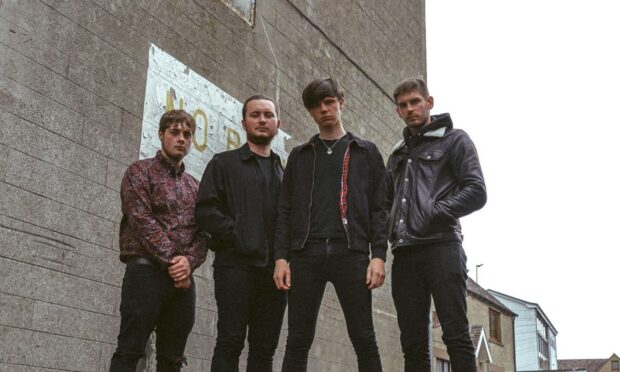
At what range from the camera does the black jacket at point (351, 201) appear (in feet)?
9.32

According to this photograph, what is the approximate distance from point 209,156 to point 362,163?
247 centimetres

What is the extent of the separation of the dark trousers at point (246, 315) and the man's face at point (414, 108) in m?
1.01

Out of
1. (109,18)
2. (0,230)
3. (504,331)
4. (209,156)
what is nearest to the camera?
(0,230)

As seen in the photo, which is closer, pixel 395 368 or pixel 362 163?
pixel 362 163

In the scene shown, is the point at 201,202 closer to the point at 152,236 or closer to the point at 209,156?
the point at 152,236

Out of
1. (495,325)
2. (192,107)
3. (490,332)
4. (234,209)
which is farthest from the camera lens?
(495,325)

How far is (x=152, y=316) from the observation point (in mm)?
2754

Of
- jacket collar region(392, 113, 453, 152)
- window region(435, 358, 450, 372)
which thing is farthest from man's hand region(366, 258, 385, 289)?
window region(435, 358, 450, 372)

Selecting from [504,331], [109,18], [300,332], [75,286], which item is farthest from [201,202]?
[504,331]

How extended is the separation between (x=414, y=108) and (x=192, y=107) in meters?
2.45

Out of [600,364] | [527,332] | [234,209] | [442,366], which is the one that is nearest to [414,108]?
[234,209]

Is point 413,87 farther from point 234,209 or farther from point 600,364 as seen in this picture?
point 600,364

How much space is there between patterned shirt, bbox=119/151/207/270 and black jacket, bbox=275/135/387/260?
0.43 meters

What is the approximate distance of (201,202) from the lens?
2971 mm
